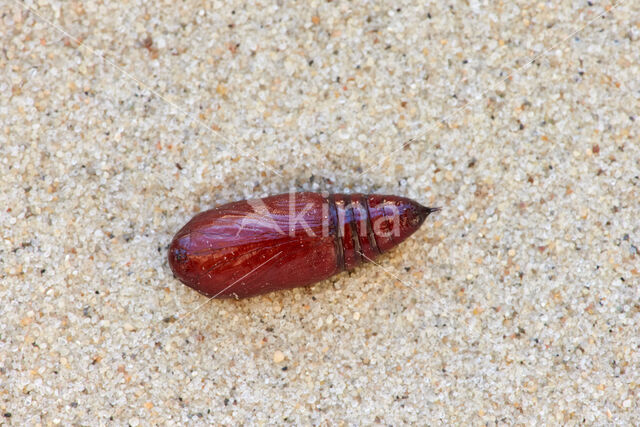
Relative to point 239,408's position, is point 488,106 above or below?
above

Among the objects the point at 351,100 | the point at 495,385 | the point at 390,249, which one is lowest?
the point at 495,385

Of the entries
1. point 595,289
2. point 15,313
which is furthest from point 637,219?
point 15,313

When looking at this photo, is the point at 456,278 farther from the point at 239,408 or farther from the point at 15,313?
the point at 15,313

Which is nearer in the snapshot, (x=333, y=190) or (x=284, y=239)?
(x=284, y=239)

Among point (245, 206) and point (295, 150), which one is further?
point (295, 150)
